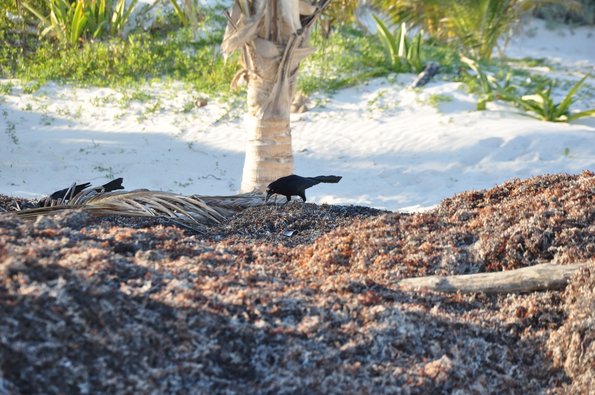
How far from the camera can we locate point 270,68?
258 inches

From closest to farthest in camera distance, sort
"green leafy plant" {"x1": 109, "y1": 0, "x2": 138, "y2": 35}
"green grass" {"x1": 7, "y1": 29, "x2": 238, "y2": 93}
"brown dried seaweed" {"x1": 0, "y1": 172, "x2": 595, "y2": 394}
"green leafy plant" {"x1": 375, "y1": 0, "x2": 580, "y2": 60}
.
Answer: "brown dried seaweed" {"x1": 0, "y1": 172, "x2": 595, "y2": 394} → "green grass" {"x1": 7, "y1": 29, "x2": 238, "y2": 93} → "green leafy plant" {"x1": 109, "y1": 0, "x2": 138, "y2": 35} → "green leafy plant" {"x1": 375, "y1": 0, "x2": 580, "y2": 60}

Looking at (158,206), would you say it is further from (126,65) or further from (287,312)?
(126,65)

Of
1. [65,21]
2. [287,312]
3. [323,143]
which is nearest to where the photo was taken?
[287,312]

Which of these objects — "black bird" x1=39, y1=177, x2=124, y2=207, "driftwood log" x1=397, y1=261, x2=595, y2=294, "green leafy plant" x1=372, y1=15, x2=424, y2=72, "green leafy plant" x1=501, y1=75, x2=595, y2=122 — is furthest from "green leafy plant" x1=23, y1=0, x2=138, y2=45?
"driftwood log" x1=397, y1=261, x2=595, y2=294

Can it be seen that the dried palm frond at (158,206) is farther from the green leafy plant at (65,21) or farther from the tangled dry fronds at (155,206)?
the green leafy plant at (65,21)

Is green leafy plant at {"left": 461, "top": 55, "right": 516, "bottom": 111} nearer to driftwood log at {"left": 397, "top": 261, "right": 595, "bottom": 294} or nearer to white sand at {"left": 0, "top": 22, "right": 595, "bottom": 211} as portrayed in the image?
white sand at {"left": 0, "top": 22, "right": 595, "bottom": 211}

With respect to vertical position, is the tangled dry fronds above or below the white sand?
above

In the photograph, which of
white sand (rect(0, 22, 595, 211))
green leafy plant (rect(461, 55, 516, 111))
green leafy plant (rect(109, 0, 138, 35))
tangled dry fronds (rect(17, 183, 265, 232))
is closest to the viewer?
tangled dry fronds (rect(17, 183, 265, 232))

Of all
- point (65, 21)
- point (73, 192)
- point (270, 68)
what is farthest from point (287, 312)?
point (65, 21)

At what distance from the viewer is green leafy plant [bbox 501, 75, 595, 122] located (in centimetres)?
937

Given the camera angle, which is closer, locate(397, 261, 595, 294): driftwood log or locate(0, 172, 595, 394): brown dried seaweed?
locate(0, 172, 595, 394): brown dried seaweed

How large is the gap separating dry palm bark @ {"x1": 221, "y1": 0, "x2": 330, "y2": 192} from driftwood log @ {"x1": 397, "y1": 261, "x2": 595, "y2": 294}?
11.3 feet

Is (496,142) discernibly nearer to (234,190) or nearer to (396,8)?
(234,190)

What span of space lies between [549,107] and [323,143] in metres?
2.73
